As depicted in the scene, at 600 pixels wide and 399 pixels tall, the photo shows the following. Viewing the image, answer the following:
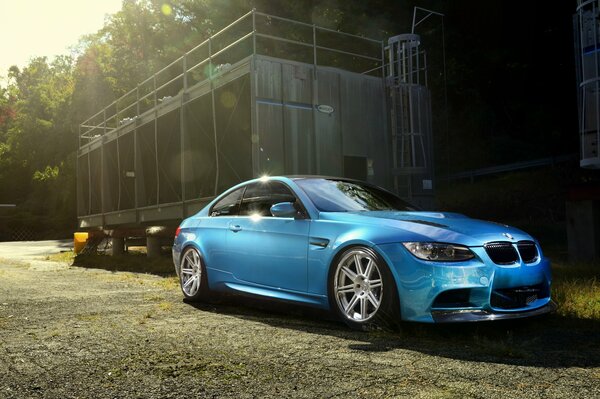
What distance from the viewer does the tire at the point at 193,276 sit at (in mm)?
6758

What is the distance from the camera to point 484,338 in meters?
4.38

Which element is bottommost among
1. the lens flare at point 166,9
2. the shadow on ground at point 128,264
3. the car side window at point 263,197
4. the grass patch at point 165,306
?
the shadow on ground at point 128,264

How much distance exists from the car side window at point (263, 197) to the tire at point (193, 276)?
0.86 metres

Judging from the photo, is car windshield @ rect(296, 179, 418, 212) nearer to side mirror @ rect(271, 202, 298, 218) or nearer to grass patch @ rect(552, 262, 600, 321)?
side mirror @ rect(271, 202, 298, 218)

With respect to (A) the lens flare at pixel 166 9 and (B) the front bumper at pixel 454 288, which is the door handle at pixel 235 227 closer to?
(B) the front bumper at pixel 454 288

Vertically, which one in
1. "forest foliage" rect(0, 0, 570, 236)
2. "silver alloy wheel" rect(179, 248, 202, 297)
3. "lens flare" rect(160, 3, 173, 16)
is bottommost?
"silver alloy wheel" rect(179, 248, 202, 297)

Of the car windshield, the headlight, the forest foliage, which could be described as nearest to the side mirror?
the car windshield

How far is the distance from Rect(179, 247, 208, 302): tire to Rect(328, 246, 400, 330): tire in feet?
6.82

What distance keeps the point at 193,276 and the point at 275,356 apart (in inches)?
123

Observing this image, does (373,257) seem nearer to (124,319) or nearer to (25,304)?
(124,319)

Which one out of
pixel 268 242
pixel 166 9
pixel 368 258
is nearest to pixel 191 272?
pixel 268 242

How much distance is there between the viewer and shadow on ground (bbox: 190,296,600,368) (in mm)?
4043

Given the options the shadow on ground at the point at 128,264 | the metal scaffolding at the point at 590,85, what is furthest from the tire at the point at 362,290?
the metal scaffolding at the point at 590,85

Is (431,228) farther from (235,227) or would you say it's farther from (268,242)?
(235,227)
